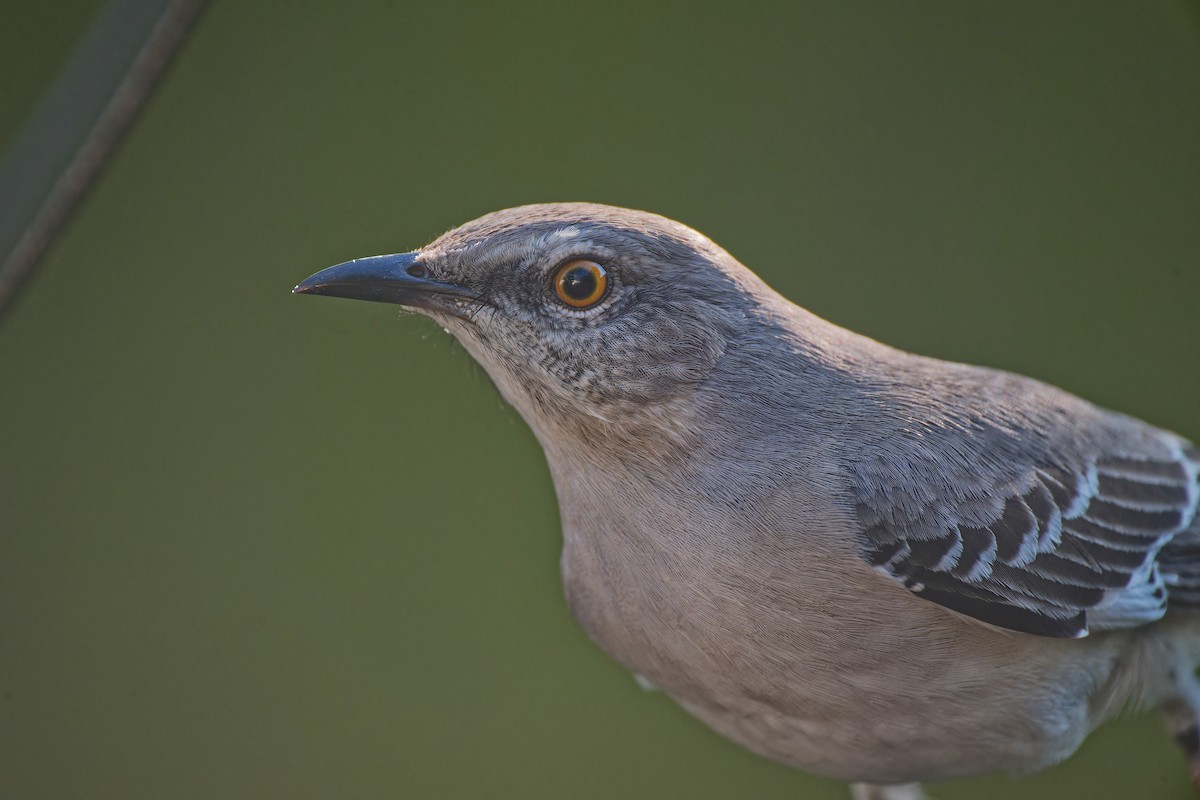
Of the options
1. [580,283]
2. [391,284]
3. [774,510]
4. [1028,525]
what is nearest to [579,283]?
[580,283]

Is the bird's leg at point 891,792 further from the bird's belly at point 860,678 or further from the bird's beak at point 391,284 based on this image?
the bird's beak at point 391,284

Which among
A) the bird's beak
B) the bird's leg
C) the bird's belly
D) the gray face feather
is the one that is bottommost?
the bird's leg

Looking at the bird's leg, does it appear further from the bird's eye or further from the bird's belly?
the bird's eye

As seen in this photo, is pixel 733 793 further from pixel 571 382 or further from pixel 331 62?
pixel 331 62

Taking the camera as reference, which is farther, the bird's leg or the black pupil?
the bird's leg

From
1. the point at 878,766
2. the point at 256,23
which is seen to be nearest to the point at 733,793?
the point at 878,766

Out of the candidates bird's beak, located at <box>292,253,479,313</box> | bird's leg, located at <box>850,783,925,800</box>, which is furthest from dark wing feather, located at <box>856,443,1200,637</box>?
bird's beak, located at <box>292,253,479,313</box>

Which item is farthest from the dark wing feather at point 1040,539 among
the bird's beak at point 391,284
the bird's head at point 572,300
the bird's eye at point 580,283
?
the bird's beak at point 391,284
